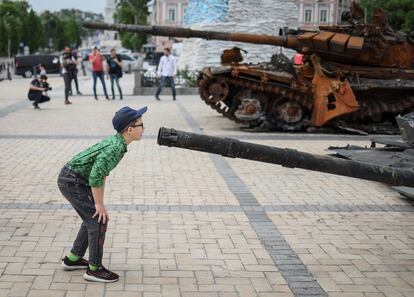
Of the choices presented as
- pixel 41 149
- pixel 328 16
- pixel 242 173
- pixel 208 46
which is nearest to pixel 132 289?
pixel 242 173

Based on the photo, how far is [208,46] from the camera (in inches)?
973

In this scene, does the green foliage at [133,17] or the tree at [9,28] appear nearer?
the tree at [9,28]

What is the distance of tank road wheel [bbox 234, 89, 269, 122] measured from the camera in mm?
12984

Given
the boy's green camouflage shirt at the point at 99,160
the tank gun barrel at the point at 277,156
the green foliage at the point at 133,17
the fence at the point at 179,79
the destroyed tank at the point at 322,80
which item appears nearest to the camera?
the tank gun barrel at the point at 277,156

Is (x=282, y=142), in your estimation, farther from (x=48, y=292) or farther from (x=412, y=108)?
(x=48, y=292)

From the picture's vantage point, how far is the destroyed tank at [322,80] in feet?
40.9

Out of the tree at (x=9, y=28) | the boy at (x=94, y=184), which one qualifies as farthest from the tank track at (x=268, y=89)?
the tree at (x=9, y=28)

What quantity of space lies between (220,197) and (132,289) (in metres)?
2.99

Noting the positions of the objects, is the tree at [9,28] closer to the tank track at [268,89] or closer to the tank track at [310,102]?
the tank track at [310,102]

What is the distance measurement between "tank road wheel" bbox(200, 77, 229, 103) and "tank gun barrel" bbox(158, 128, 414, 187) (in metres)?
9.10

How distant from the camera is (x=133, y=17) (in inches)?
3120

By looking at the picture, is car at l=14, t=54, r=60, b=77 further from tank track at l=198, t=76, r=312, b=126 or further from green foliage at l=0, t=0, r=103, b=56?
tank track at l=198, t=76, r=312, b=126

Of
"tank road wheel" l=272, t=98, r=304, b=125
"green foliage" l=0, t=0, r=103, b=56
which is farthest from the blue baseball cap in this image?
"green foliage" l=0, t=0, r=103, b=56

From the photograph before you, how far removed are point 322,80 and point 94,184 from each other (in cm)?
870
